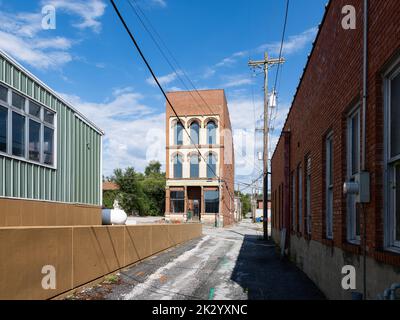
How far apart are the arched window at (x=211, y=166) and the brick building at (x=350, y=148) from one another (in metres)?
34.3

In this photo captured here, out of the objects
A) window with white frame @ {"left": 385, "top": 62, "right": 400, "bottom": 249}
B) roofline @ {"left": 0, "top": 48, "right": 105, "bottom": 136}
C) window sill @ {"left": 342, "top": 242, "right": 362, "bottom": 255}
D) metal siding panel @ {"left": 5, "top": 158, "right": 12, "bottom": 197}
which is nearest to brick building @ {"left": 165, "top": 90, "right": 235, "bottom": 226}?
roofline @ {"left": 0, "top": 48, "right": 105, "bottom": 136}

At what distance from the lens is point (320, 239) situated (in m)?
8.46

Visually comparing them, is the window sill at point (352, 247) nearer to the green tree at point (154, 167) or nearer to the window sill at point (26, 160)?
the window sill at point (26, 160)

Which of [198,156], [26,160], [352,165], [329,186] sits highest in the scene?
[198,156]

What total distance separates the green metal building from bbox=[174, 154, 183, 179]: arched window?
31892 millimetres

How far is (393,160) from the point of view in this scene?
4.50 meters

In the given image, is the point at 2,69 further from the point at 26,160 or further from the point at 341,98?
the point at 341,98

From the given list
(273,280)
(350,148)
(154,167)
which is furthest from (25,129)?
(154,167)

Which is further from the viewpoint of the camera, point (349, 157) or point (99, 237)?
point (99, 237)

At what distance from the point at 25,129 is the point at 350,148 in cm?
763
